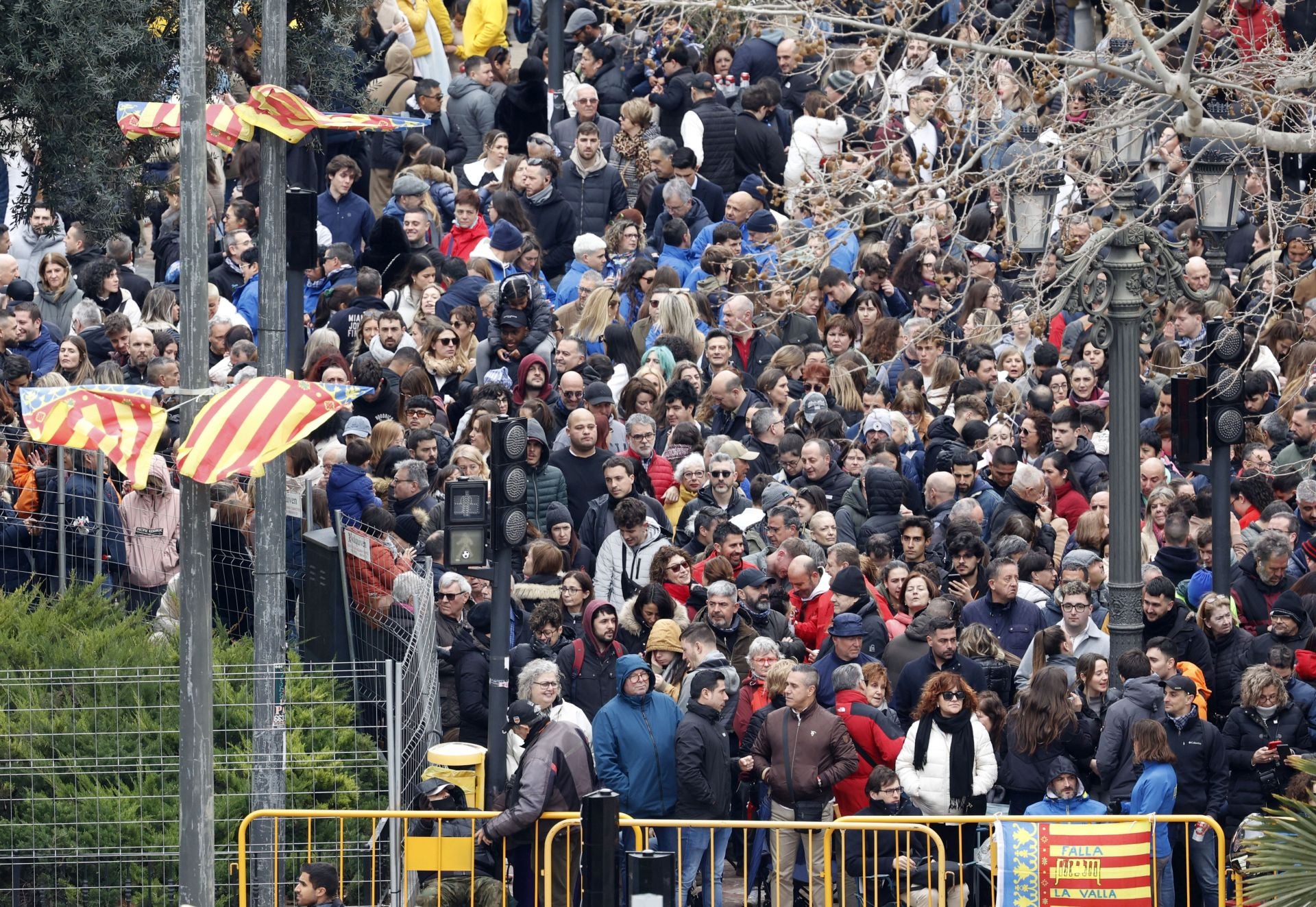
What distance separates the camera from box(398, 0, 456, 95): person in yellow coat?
82.1 ft

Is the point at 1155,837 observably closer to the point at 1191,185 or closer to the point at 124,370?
the point at 1191,185

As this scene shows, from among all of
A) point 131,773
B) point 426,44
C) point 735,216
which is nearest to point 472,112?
point 426,44

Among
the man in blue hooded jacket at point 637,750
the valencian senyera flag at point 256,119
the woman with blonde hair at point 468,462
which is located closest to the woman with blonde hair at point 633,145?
the woman with blonde hair at point 468,462

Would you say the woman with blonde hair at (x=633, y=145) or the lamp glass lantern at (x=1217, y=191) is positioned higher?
the woman with blonde hair at (x=633, y=145)

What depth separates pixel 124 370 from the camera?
17.8 meters

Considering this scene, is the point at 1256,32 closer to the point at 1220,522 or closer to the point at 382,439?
the point at 1220,522

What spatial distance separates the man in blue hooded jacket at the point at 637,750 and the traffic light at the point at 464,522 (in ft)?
3.66

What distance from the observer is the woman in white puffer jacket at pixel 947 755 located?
1300cm

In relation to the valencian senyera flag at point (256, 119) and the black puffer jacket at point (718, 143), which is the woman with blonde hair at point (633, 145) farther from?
the valencian senyera flag at point (256, 119)

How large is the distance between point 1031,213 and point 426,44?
11961 mm

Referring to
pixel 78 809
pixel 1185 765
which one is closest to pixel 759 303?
pixel 1185 765

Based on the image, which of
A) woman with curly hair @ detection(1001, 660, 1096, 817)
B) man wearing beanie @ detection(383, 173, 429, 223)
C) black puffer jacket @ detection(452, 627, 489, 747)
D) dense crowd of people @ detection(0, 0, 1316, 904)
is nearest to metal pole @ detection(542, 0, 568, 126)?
dense crowd of people @ detection(0, 0, 1316, 904)

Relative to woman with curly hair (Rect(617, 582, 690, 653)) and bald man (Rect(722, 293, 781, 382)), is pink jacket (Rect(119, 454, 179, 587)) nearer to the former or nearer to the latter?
woman with curly hair (Rect(617, 582, 690, 653))

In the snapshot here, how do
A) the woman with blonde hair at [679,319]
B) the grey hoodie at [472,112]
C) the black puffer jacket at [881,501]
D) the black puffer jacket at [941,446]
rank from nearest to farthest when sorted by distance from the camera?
the black puffer jacket at [881,501] → the black puffer jacket at [941,446] → the woman with blonde hair at [679,319] → the grey hoodie at [472,112]
